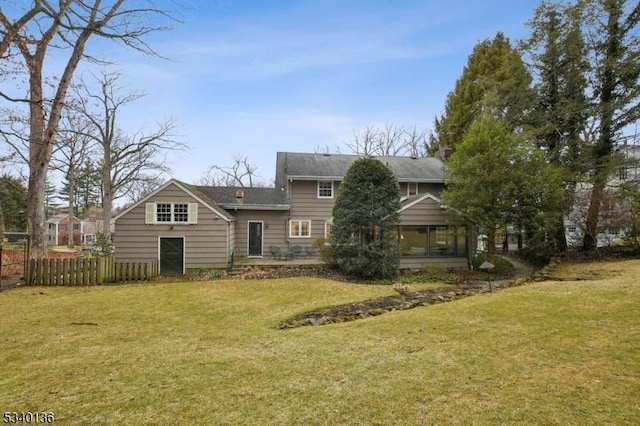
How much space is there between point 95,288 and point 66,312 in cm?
388

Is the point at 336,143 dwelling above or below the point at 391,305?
above

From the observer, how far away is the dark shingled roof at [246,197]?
19.5 metres

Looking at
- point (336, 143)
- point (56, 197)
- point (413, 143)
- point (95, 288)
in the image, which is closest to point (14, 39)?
point (95, 288)

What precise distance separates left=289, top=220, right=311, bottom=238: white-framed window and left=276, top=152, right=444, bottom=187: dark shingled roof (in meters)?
2.63

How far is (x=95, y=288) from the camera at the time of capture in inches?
462

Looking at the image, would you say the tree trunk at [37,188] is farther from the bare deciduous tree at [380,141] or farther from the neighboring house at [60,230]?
the neighboring house at [60,230]

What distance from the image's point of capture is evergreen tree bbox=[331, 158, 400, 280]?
46.1ft

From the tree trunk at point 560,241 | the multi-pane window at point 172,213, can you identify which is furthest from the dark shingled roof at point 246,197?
the tree trunk at point 560,241

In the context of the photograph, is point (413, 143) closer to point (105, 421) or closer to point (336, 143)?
point (336, 143)

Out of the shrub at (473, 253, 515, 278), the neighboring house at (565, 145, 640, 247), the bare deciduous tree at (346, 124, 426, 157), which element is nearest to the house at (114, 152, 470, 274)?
the shrub at (473, 253, 515, 278)

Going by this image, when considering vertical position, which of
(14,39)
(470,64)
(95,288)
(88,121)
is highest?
(470,64)

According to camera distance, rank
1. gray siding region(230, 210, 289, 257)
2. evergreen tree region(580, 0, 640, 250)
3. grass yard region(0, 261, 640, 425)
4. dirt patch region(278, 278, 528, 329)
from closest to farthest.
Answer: grass yard region(0, 261, 640, 425), dirt patch region(278, 278, 528, 329), evergreen tree region(580, 0, 640, 250), gray siding region(230, 210, 289, 257)

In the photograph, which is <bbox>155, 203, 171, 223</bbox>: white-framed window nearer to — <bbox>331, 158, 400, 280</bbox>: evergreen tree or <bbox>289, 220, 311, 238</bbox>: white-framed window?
<bbox>289, 220, 311, 238</bbox>: white-framed window

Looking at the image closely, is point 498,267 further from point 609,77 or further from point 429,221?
point 609,77
